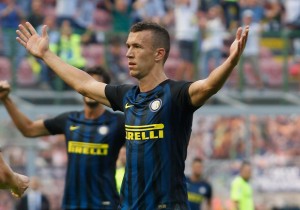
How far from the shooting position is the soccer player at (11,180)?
22.1 feet

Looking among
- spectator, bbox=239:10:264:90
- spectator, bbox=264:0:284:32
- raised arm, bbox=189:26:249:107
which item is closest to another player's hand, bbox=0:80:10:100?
raised arm, bbox=189:26:249:107

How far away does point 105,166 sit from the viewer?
32.2 ft

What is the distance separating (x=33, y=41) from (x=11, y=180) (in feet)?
3.91

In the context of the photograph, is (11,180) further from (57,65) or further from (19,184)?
(57,65)

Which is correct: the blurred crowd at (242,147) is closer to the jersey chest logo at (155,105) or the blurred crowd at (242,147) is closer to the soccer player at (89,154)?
the soccer player at (89,154)

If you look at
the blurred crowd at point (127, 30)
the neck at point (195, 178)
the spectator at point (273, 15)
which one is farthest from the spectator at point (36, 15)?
the spectator at point (273, 15)

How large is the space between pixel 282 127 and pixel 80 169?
35.8 feet

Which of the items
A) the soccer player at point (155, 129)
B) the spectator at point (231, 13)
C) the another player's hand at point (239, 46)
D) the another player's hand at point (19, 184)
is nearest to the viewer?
the another player's hand at point (239, 46)

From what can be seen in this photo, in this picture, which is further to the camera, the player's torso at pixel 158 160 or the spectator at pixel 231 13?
the spectator at pixel 231 13

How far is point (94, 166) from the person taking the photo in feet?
32.2

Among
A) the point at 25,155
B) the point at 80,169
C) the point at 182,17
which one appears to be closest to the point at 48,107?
the point at 25,155

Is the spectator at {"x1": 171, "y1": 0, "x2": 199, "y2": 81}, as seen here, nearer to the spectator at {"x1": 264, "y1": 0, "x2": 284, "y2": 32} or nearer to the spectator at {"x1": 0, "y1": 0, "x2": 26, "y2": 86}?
the spectator at {"x1": 264, "y1": 0, "x2": 284, "y2": 32}

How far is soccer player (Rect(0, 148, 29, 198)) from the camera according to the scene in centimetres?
672

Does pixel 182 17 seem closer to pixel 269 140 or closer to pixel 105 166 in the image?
pixel 269 140
